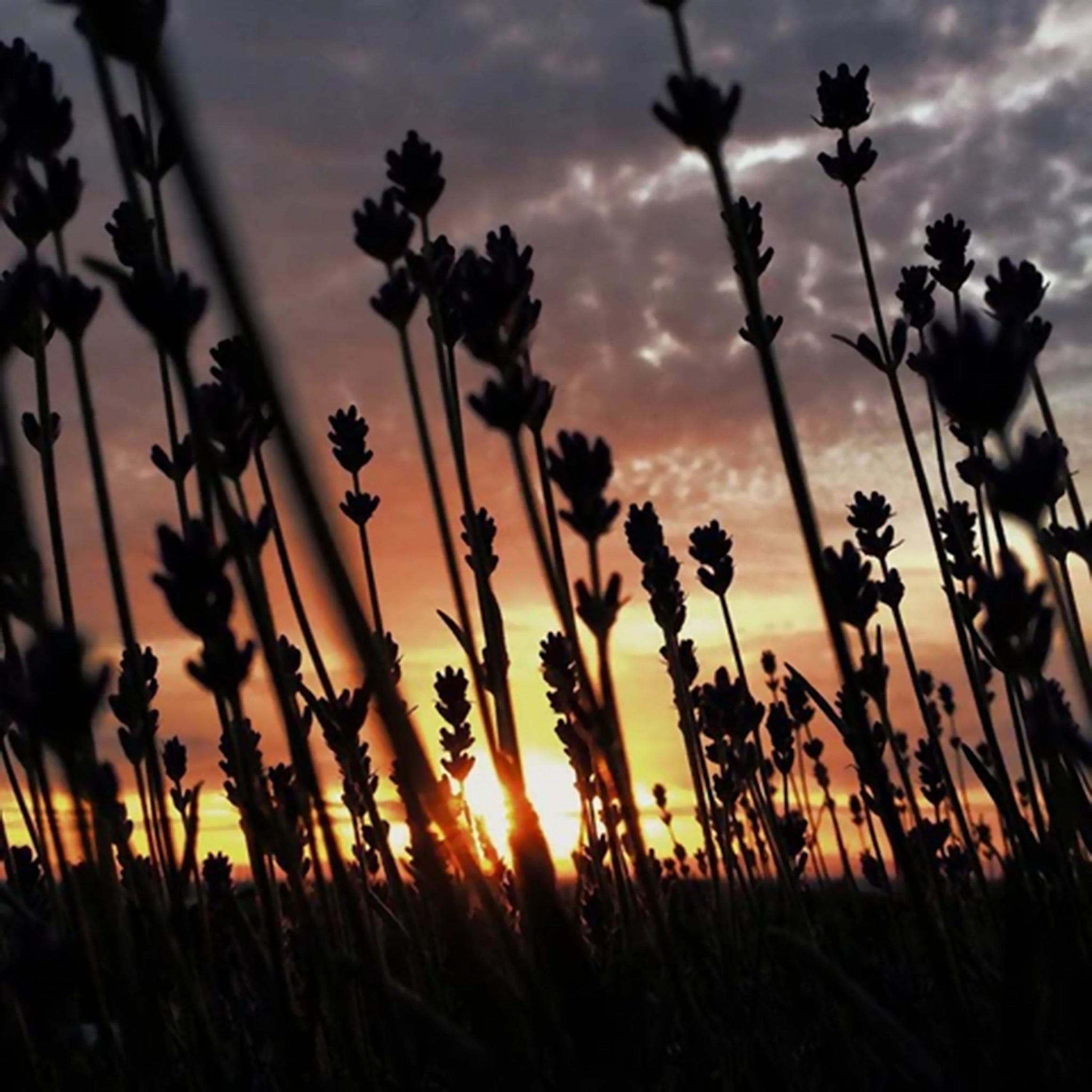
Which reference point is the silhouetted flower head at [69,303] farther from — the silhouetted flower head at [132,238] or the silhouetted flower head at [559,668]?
the silhouetted flower head at [559,668]

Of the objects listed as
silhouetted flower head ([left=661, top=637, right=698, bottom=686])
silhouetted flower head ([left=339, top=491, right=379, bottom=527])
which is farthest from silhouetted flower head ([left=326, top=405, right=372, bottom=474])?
silhouetted flower head ([left=661, top=637, right=698, bottom=686])

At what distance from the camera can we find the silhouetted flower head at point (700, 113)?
61.2 inches

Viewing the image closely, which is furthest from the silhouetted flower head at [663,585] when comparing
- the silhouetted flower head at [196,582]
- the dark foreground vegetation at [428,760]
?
the silhouetted flower head at [196,582]

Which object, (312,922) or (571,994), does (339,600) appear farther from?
(312,922)

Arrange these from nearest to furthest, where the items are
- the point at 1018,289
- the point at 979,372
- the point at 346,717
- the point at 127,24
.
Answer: the point at 127,24 < the point at 979,372 < the point at 346,717 < the point at 1018,289

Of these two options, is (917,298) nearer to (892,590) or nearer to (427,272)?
(892,590)

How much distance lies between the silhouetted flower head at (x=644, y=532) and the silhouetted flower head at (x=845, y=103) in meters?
1.14

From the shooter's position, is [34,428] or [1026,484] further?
[34,428]

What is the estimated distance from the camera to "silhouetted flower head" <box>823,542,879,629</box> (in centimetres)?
185

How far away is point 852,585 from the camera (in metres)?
1.88

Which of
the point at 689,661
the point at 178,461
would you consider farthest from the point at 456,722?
the point at 178,461

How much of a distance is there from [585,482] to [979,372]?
42 cm

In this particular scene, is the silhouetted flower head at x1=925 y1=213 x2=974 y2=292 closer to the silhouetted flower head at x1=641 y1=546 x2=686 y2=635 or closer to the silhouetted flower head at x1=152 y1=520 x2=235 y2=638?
the silhouetted flower head at x1=641 y1=546 x2=686 y2=635

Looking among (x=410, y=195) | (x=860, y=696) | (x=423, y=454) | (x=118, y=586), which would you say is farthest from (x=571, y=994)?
(x=410, y=195)
